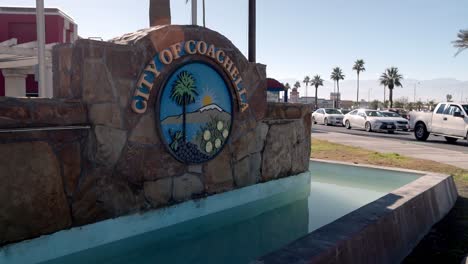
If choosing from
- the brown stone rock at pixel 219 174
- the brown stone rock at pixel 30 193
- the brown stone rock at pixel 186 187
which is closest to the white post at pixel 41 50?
the brown stone rock at pixel 219 174

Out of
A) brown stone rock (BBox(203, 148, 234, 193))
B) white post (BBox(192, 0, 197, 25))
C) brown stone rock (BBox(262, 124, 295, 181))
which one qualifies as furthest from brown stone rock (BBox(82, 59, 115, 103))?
white post (BBox(192, 0, 197, 25))

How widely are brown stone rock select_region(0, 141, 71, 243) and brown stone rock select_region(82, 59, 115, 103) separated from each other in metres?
0.73

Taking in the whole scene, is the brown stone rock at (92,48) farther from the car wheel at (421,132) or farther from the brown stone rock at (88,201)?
the car wheel at (421,132)

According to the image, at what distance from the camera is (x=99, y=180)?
171 inches

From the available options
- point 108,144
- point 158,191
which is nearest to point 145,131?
point 108,144

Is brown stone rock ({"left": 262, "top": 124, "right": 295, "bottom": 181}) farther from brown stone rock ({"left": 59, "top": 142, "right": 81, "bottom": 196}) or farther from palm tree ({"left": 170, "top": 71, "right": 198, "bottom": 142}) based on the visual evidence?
brown stone rock ({"left": 59, "top": 142, "right": 81, "bottom": 196})

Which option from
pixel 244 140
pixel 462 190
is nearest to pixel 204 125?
pixel 244 140

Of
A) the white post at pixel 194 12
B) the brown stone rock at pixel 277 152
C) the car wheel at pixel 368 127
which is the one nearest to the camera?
the brown stone rock at pixel 277 152

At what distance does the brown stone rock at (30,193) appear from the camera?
3586mm

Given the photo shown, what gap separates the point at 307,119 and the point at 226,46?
2.88 m

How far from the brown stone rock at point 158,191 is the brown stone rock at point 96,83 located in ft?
3.86

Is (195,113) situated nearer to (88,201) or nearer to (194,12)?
(88,201)

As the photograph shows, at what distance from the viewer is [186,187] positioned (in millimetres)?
5406

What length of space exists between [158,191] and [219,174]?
117 cm
